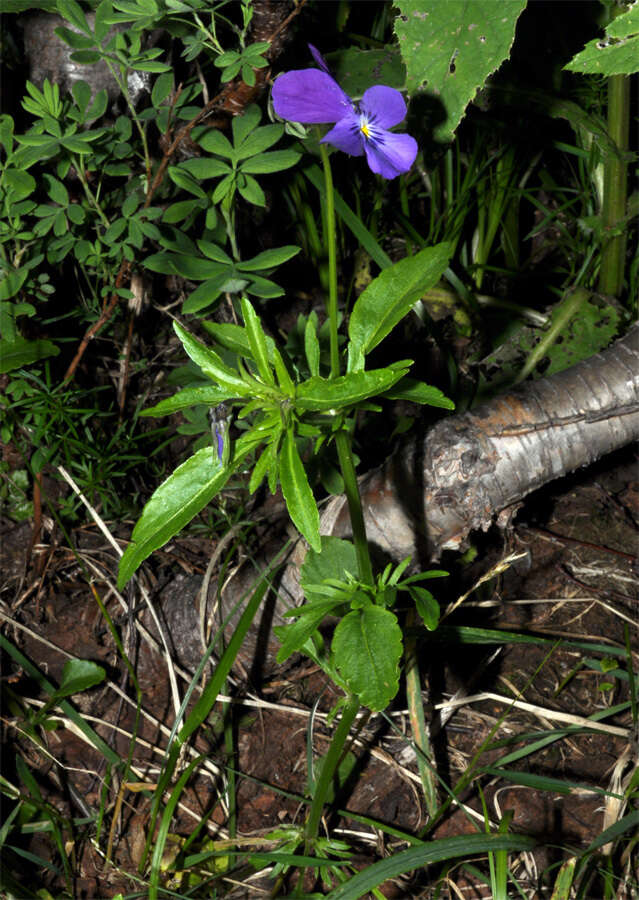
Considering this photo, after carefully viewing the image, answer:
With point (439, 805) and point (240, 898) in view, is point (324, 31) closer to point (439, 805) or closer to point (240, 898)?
point (439, 805)

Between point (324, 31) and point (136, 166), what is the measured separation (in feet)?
2.41

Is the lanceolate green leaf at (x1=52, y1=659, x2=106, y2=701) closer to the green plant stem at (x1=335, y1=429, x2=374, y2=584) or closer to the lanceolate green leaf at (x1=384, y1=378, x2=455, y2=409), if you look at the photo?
the green plant stem at (x1=335, y1=429, x2=374, y2=584)

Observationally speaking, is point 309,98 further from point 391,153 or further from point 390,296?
point 390,296

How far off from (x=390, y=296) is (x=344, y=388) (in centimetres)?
23

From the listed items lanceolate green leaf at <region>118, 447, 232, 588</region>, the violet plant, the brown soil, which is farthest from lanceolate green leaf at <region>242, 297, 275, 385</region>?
the brown soil

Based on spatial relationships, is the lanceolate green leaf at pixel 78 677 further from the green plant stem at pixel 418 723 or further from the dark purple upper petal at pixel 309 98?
the dark purple upper petal at pixel 309 98

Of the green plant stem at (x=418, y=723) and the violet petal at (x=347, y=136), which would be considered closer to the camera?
the violet petal at (x=347, y=136)

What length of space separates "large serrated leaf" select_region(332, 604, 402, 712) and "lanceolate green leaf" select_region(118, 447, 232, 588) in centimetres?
26

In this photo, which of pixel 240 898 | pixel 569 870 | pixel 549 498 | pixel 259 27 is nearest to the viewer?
pixel 569 870

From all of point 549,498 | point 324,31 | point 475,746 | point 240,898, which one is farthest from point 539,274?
point 240,898

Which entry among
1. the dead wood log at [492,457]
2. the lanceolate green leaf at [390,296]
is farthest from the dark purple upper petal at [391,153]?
the dead wood log at [492,457]

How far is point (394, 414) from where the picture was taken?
2.04m

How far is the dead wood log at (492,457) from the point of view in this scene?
1.52 metres

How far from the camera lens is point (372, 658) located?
1.03m
